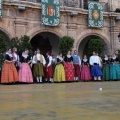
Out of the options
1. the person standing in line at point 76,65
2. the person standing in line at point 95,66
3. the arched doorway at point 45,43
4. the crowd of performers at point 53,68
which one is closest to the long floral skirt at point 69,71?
the crowd of performers at point 53,68

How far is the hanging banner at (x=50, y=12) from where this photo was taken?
1619 cm

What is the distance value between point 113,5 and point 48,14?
4986 mm

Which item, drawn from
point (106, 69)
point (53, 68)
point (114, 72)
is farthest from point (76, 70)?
point (114, 72)

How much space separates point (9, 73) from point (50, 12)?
6.11 meters

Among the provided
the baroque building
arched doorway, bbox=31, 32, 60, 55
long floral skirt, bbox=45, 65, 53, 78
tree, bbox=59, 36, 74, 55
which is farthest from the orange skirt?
arched doorway, bbox=31, 32, 60, 55

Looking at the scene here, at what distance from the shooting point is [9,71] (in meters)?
11.2

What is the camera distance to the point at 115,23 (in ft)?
62.5

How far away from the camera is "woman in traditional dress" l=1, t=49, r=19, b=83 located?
11133 mm

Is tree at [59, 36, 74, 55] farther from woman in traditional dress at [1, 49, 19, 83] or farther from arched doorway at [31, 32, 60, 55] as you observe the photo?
arched doorway at [31, 32, 60, 55]

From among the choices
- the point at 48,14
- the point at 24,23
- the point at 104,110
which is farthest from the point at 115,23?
the point at 104,110

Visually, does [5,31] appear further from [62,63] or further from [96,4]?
[96,4]

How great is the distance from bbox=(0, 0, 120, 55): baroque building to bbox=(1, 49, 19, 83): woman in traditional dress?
445cm

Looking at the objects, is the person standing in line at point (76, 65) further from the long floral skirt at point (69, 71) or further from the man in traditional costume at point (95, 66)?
the man in traditional costume at point (95, 66)

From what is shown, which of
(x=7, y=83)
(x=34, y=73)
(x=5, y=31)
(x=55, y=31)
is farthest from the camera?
(x=55, y=31)
